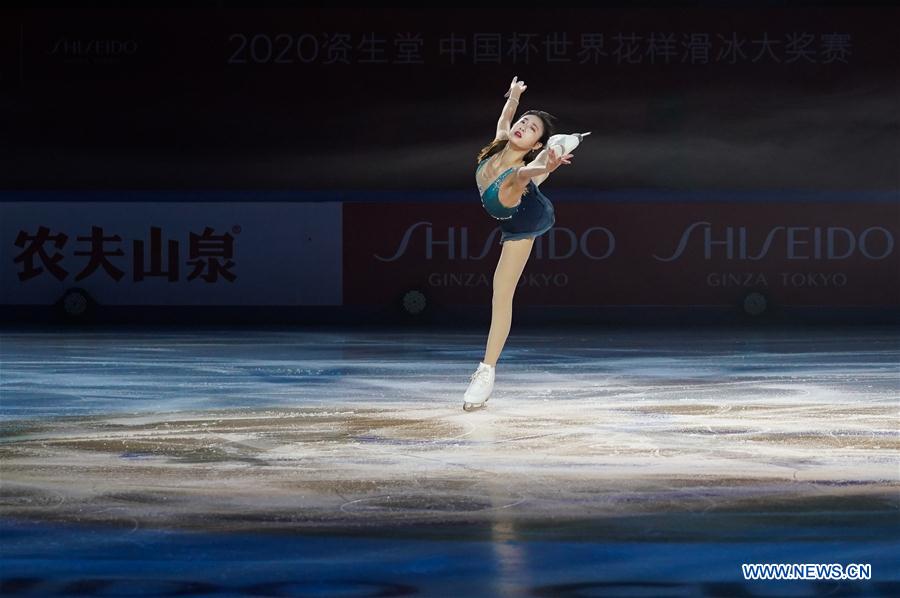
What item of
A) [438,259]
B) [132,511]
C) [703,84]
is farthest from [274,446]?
[703,84]

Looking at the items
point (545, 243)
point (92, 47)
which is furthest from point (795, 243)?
point (92, 47)

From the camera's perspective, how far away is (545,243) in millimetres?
14562

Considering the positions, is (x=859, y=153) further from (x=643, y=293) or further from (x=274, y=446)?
(x=274, y=446)

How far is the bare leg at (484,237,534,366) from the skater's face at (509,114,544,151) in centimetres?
50

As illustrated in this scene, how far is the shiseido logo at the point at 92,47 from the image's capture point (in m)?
14.9

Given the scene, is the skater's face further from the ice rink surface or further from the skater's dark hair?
the ice rink surface

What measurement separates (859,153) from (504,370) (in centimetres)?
690

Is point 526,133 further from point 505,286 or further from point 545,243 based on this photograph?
point 545,243

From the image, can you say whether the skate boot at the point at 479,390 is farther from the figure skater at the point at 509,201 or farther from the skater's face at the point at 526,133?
the skater's face at the point at 526,133

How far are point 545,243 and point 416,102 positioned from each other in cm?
197

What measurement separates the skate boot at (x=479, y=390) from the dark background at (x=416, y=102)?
25.2ft

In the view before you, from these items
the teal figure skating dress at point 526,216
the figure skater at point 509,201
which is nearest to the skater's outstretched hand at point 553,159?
the figure skater at point 509,201

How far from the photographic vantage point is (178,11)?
1500cm

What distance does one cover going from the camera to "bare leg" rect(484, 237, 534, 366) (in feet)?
24.0
